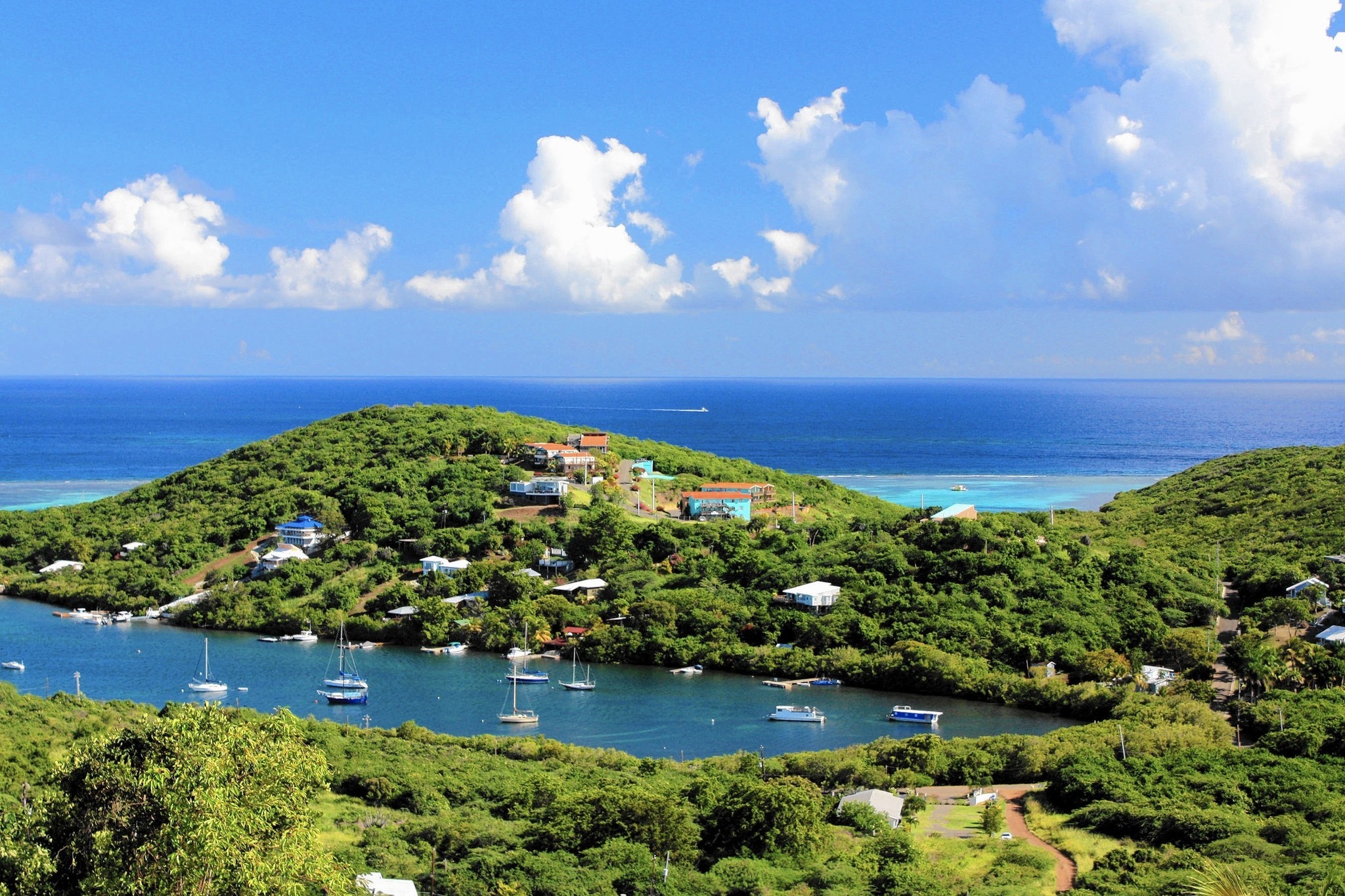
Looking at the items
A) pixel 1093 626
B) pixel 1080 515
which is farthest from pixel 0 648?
pixel 1080 515

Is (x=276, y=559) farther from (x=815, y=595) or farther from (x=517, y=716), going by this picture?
(x=815, y=595)

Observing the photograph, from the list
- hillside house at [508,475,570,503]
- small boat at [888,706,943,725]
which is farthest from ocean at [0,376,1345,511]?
small boat at [888,706,943,725]

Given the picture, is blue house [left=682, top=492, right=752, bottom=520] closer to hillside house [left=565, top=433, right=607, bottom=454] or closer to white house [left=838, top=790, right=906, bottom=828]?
hillside house [left=565, top=433, right=607, bottom=454]

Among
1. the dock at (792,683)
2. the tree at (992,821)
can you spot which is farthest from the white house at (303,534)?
the tree at (992,821)

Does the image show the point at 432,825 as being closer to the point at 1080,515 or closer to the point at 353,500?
the point at 353,500

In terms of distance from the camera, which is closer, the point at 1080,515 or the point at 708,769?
the point at 708,769

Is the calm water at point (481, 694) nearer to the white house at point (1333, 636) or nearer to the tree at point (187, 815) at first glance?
the white house at point (1333, 636)

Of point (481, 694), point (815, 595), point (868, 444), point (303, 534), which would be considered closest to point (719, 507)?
point (815, 595)

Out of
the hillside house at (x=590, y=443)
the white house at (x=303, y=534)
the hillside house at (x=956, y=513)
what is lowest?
the white house at (x=303, y=534)
